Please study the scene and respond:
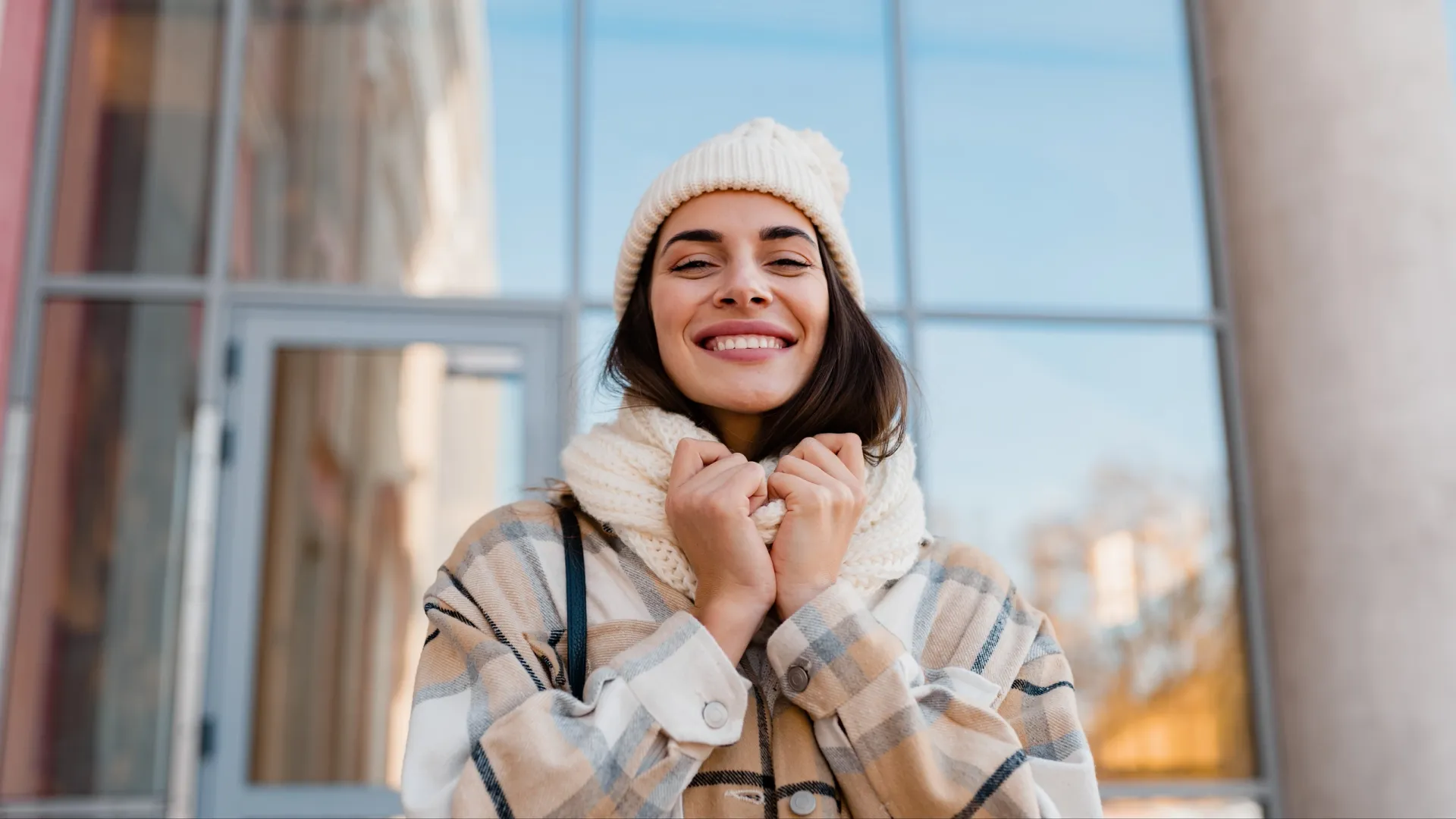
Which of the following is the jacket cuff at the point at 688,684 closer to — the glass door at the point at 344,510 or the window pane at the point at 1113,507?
the glass door at the point at 344,510

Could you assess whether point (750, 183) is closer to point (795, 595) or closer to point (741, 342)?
point (741, 342)

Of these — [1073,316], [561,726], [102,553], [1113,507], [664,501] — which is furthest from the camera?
[1073,316]

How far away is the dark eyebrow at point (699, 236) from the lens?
1.69 metres

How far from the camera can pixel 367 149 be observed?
196 inches

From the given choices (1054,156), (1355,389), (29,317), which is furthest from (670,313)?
(1054,156)

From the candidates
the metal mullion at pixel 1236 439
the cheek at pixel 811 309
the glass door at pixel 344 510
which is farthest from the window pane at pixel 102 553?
the metal mullion at pixel 1236 439

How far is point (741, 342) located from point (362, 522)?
314cm

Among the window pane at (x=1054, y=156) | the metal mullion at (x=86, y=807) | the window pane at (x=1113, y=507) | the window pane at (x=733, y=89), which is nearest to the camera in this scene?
the metal mullion at (x=86, y=807)

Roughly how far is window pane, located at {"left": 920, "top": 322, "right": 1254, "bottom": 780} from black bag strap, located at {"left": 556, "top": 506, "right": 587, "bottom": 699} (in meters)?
3.17

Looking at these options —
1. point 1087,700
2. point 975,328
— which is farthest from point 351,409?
point 1087,700

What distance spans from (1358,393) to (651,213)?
141 inches

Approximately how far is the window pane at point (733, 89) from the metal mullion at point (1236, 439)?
4.35ft

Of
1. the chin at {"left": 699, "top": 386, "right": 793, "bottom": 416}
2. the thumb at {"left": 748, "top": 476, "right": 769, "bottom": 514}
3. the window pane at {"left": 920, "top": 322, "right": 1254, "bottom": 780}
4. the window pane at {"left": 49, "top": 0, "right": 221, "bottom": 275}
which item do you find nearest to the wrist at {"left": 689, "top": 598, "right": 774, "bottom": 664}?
the thumb at {"left": 748, "top": 476, "right": 769, "bottom": 514}

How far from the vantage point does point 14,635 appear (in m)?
4.34
